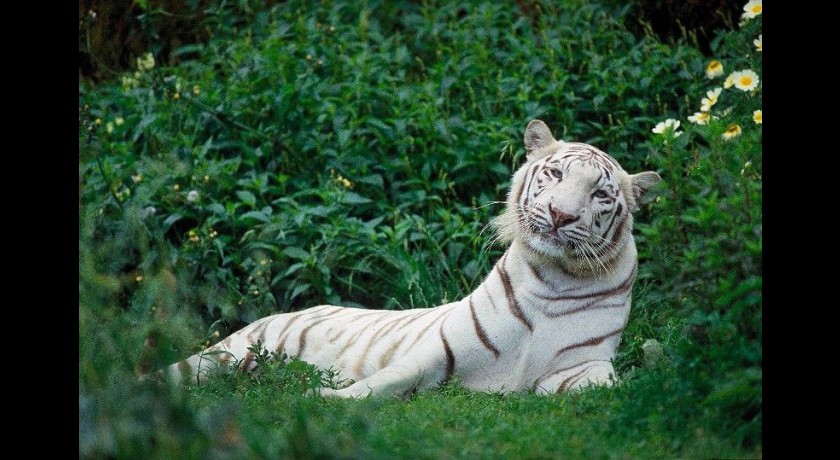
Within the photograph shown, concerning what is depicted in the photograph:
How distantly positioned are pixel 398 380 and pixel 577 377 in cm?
82

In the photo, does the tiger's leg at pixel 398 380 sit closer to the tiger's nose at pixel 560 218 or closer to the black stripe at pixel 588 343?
the black stripe at pixel 588 343

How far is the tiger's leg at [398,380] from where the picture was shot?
5020mm

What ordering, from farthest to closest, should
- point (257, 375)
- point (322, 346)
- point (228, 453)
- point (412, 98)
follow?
point (412, 98), point (322, 346), point (257, 375), point (228, 453)

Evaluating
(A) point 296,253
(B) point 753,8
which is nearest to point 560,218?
(B) point 753,8

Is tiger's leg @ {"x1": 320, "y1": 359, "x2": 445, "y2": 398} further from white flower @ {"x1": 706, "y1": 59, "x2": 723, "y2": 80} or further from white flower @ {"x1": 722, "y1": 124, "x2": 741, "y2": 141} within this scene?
white flower @ {"x1": 706, "y1": 59, "x2": 723, "y2": 80}

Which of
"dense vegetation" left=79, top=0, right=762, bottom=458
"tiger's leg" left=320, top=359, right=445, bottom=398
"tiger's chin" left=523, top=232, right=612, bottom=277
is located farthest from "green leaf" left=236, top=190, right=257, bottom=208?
"tiger's chin" left=523, top=232, right=612, bottom=277

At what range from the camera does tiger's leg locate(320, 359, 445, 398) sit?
16.5ft

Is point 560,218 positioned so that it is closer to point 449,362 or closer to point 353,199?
point 449,362

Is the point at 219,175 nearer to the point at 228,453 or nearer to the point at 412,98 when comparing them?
the point at 412,98

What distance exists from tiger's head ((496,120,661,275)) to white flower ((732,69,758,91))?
40.5 inches

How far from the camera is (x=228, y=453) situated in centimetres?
297

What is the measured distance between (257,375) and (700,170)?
90.7 inches

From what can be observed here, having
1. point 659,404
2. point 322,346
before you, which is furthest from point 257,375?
point 659,404

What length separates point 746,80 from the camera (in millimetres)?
5914
